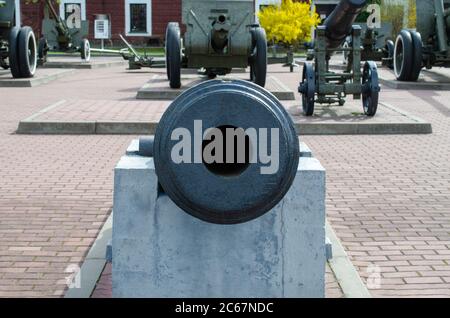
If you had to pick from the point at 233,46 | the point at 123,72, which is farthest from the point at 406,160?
the point at 123,72

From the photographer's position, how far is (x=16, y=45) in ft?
57.3

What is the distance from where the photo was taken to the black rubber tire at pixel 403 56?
1750 centimetres

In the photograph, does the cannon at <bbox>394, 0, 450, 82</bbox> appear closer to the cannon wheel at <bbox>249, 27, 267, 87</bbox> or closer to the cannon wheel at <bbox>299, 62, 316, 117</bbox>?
the cannon wheel at <bbox>249, 27, 267, 87</bbox>

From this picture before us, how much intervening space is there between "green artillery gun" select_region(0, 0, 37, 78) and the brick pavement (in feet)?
20.4

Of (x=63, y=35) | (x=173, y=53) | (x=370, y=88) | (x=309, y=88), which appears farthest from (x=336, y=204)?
(x=63, y=35)

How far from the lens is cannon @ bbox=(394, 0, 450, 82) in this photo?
57.7ft

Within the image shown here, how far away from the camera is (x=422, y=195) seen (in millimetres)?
6781

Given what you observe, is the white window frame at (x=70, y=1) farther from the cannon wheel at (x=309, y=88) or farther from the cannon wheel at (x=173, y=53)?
the cannon wheel at (x=309, y=88)

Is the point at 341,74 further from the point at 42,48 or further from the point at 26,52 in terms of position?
the point at 42,48

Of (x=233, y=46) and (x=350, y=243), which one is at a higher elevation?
(x=233, y=46)

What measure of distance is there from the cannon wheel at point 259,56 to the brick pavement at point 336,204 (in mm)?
4503
